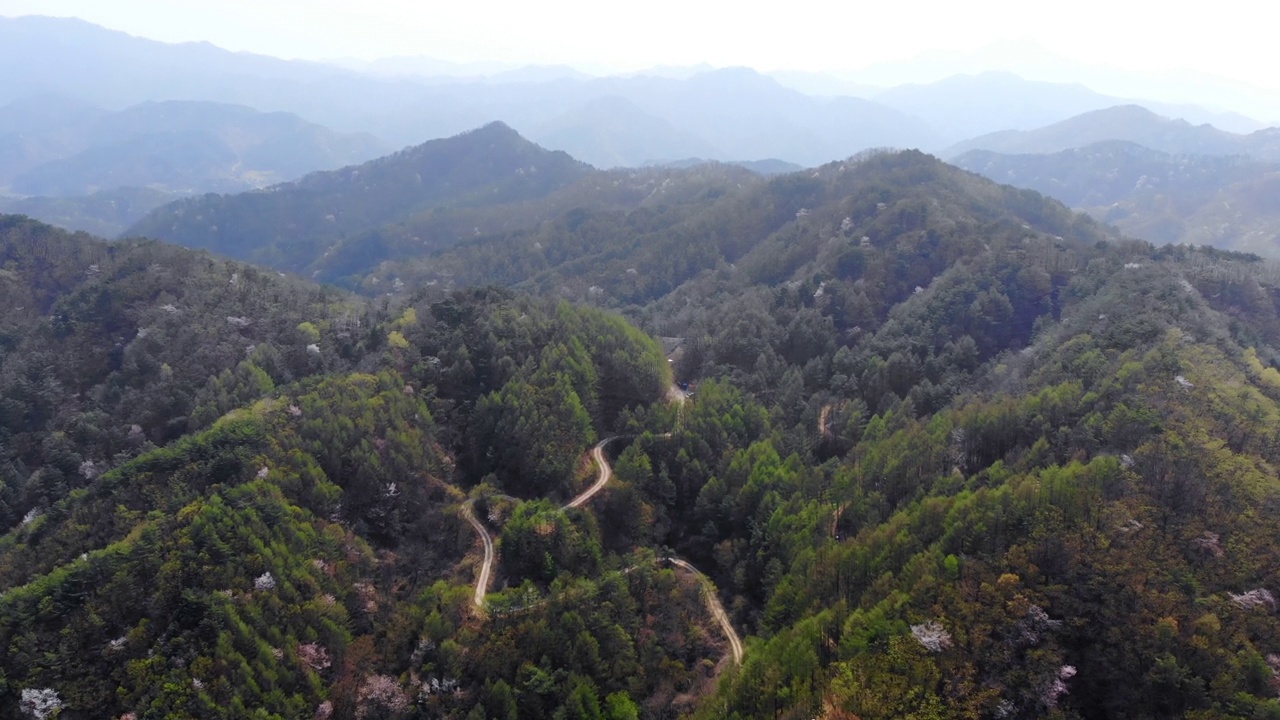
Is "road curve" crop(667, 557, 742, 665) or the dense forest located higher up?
the dense forest

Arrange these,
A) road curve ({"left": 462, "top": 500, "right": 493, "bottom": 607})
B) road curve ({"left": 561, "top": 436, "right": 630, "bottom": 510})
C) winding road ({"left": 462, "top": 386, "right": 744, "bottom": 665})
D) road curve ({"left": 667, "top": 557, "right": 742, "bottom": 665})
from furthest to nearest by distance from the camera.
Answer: road curve ({"left": 561, "top": 436, "right": 630, "bottom": 510})
road curve ({"left": 462, "top": 500, "right": 493, "bottom": 607})
winding road ({"left": 462, "top": 386, "right": 744, "bottom": 665})
road curve ({"left": 667, "top": 557, "right": 742, "bottom": 665})

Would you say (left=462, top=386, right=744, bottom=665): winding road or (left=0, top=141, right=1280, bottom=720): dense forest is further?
(left=462, top=386, right=744, bottom=665): winding road

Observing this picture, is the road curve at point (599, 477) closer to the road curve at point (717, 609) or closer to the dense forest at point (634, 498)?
the dense forest at point (634, 498)

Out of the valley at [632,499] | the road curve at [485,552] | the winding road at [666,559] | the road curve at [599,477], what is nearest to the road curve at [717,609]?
the winding road at [666,559]

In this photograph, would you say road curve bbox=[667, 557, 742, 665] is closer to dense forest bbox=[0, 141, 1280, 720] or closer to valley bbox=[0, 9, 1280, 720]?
valley bbox=[0, 9, 1280, 720]

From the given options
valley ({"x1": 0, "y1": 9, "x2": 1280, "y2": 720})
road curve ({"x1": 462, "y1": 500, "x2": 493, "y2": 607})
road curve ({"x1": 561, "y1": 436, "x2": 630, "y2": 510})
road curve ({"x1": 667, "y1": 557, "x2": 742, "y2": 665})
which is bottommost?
road curve ({"x1": 667, "y1": 557, "x2": 742, "y2": 665})

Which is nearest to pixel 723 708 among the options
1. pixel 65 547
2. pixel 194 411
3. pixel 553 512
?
pixel 553 512

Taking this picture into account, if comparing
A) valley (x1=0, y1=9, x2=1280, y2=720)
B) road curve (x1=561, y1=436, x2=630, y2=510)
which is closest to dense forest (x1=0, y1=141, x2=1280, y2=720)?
valley (x1=0, y1=9, x2=1280, y2=720)
